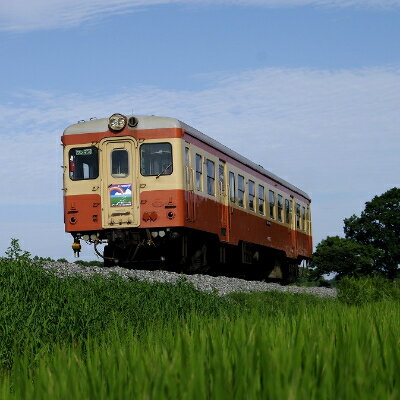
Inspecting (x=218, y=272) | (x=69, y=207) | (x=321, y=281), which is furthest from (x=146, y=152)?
(x=321, y=281)

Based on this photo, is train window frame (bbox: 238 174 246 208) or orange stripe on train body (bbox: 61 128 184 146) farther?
train window frame (bbox: 238 174 246 208)

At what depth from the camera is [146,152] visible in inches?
677

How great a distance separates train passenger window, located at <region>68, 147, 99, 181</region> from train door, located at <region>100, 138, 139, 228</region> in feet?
0.65

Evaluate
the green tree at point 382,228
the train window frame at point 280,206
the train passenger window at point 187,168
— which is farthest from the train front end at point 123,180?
the green tree at point 382,228

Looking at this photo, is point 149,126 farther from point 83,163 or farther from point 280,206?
point 280,206

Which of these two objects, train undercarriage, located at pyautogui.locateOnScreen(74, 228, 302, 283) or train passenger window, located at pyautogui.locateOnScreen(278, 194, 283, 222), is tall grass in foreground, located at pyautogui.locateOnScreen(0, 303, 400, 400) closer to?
train undercarriage, located at pyautogui.locateOnScreen(74, 228, 302, 283)

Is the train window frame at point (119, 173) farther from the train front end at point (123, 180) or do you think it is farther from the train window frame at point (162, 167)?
the train window frame at point (162, 167)

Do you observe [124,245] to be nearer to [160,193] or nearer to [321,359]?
[160,193]

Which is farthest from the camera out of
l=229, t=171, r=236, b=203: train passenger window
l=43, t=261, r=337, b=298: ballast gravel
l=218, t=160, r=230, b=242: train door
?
l=229, t=171, r=236, b=203: train passenger window

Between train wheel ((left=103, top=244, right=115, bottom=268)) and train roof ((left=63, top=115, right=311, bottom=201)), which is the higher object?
train roof ((left=63, top=115, right=311, bottom=201))

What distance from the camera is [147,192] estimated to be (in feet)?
56.1

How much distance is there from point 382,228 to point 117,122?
1271 inches

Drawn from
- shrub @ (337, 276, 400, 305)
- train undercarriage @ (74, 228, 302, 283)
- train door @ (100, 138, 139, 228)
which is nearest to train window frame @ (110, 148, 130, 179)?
train door @ (100, 138, 139, 228)

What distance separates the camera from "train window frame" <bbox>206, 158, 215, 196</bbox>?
60.7 feet
